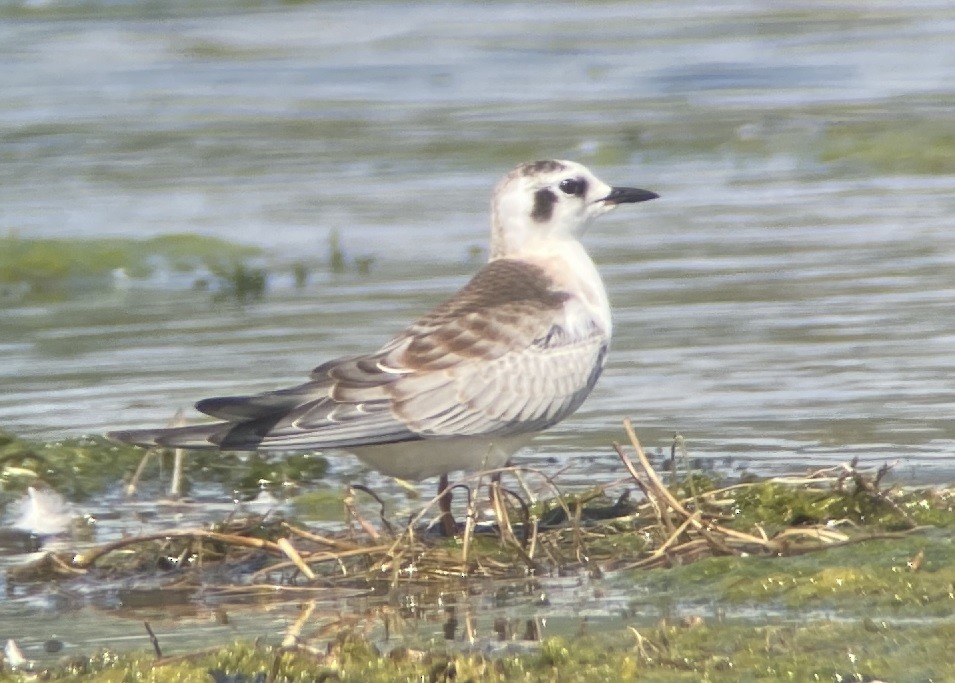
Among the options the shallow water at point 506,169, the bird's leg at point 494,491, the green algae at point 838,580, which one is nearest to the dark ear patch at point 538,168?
the shallow water at point 506,169

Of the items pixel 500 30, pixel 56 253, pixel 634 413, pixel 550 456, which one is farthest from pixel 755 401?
pixel 500 30

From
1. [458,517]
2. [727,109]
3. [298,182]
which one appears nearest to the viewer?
[458,517]

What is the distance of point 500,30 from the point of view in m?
21.9

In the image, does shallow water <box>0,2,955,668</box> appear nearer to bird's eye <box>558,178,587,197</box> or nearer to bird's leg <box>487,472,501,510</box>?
bird's eye <box>558,178,587,197</box>

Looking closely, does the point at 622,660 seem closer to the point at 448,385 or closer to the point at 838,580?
the point at 838,580

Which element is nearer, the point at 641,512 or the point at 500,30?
the point at 641,512

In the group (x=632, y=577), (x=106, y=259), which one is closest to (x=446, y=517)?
(x=632, y=577)

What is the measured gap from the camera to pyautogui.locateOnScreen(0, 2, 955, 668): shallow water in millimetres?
8547

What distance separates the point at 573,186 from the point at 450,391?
49.7 inches

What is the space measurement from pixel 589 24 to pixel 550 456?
588 inches

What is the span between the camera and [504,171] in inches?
574

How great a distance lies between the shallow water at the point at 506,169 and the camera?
8547 millimetres

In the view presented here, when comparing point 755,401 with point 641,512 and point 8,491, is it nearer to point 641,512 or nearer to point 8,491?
point 641,512

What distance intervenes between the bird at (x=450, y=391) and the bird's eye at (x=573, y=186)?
37 centimetres
